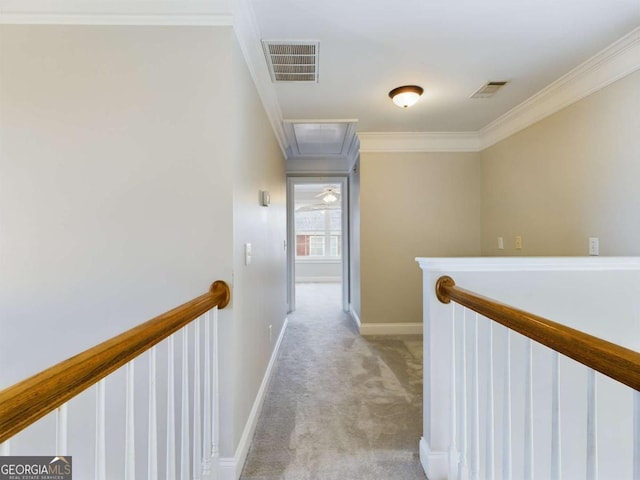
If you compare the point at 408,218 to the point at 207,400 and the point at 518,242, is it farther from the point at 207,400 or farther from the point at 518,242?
the point at 207,400

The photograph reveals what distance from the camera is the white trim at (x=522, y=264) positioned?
152 cm

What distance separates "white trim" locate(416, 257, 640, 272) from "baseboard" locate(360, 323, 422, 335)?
2204 mm

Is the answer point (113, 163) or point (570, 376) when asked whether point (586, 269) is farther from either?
point (113, 163)

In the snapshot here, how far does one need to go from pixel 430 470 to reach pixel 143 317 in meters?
1.61

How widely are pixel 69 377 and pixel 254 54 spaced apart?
6.23ft

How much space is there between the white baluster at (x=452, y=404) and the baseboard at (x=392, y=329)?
2.19m

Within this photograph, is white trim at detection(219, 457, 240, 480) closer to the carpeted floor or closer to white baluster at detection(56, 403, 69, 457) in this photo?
the carpeted floor

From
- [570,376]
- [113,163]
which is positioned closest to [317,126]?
[113,163]

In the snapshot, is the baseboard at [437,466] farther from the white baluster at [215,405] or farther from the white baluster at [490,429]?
the white baluster at [215,405]

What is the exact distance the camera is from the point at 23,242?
1.45 metres

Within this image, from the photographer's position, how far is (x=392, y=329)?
12.1ft

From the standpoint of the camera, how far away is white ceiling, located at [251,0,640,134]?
5.41ft

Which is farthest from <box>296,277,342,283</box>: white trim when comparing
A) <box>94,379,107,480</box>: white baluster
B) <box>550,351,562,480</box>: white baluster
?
<box>94,379,107,480</box>: white baluster

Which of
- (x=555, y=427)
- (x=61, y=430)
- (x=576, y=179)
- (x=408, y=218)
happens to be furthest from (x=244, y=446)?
(x=576, y=179)
